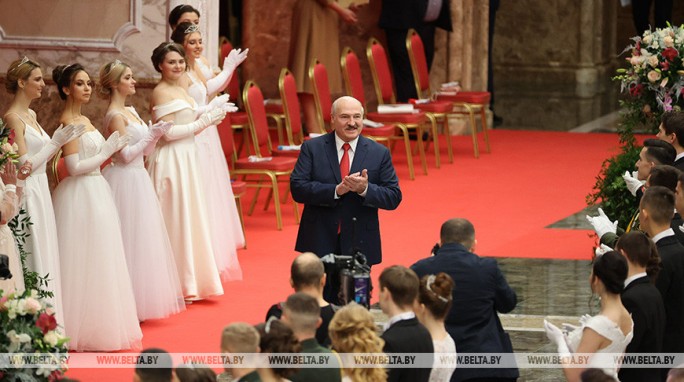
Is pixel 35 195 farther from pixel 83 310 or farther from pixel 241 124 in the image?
pixel 241 124

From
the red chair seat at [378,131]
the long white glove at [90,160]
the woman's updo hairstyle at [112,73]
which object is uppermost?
the woman's updo hairstyle at [112,73]

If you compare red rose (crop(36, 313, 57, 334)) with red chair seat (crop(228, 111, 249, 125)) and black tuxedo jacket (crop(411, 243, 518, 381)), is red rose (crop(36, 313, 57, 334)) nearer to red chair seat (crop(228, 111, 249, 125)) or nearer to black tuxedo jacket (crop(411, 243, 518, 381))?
black tuxedo jacket (crop(411, 243, 518, 381))

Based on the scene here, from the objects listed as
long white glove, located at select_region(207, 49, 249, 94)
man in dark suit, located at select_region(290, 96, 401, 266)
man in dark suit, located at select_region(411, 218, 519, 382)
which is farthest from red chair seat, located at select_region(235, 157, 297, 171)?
man in dark suit, located at select_region(411, 218, 519, 382)

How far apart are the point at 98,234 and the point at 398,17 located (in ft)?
27.8

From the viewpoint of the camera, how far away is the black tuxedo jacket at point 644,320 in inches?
257

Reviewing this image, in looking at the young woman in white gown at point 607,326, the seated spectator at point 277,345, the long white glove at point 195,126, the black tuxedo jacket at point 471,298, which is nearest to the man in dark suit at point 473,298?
the black tuxedo jacket at point 471,298

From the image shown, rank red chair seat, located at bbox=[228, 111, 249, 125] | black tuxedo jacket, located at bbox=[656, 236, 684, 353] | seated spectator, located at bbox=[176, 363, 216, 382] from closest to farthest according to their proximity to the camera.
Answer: seated spectator, located at bbox=[176, 363, 216, 382], black tuxedo jacket, located at bbox=[656, 236, 684, 353], red chair seat, located at bbox=[228, 111, 249, 125]

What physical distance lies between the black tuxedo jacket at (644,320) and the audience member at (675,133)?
2528mm

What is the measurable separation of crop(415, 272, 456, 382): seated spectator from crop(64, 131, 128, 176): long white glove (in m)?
3.12

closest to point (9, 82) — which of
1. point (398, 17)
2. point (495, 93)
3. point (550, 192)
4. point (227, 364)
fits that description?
point (227, 364)

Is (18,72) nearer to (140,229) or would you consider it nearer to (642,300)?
(140,229)

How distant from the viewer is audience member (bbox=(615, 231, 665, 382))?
257 inches

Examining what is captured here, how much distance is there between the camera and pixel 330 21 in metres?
15.9

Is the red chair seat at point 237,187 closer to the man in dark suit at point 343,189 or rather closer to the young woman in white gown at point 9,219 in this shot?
the man in dark suit at point 343,189
